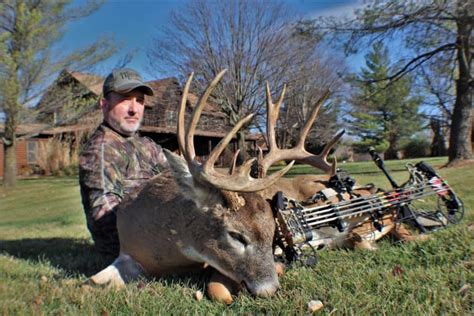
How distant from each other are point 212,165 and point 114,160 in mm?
1468

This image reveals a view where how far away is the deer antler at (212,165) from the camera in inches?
102

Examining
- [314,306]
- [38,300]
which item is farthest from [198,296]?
[38,300]

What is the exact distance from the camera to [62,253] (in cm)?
455

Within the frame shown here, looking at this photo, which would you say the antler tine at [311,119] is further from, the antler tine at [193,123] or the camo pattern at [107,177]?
the camo pattern at [107,177]

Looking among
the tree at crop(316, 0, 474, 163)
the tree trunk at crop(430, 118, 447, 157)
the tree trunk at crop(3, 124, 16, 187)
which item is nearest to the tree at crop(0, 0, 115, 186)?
the tree trunk at crop(3, 124, 16, 187)

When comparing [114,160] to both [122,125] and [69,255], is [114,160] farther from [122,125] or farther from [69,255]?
[69,255]

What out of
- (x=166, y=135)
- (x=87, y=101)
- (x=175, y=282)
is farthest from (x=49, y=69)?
(x=175, y=282)

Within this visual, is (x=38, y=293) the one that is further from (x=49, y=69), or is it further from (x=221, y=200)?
(x=49, y=69)

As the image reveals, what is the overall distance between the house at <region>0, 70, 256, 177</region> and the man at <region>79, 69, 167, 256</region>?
40.9 ft

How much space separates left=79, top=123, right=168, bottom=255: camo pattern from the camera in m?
3.60

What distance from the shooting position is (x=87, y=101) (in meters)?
18.6

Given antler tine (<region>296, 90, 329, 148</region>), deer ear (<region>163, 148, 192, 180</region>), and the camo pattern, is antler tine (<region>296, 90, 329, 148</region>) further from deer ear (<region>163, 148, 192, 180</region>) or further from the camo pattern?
the camo pattern

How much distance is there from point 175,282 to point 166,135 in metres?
23.8

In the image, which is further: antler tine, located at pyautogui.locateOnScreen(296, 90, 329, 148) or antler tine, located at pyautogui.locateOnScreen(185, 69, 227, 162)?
antler tine, located at pyautogui.locateOnScreen(296, 90, 329, 148)
